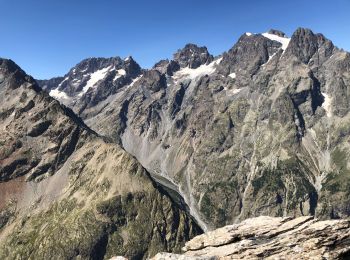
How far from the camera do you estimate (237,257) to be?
135 ft

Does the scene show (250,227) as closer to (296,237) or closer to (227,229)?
(227,229)

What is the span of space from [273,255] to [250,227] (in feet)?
16.7

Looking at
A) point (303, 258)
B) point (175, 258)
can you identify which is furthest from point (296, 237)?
point (175, 258)

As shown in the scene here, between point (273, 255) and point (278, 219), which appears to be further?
point (278, 219)

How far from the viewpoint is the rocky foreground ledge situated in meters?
39.7

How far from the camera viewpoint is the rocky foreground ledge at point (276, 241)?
39.7 meters

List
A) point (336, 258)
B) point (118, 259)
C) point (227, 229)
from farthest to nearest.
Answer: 1. point (227, 229)
2. point (118, 259)
3. point (336, 258)

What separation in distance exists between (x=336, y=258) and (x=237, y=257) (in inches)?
354

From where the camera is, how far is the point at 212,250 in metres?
43.5

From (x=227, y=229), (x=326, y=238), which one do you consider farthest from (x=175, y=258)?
(x=326, y=238)

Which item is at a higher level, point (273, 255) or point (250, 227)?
point (250, 227)

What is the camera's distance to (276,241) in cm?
4156

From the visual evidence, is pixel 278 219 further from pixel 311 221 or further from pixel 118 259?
pixel 118 259

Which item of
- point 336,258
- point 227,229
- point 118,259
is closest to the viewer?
point 336,258
